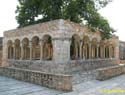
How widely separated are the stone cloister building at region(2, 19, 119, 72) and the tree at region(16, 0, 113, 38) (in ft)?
3.47

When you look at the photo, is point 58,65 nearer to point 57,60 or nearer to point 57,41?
point 57,60

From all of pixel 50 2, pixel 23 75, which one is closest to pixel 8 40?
pixel 50 2

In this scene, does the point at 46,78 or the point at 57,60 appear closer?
the point at 46,78

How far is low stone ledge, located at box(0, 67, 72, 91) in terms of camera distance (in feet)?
25.7

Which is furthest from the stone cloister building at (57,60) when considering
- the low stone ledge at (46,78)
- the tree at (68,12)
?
the tree at (68,12)

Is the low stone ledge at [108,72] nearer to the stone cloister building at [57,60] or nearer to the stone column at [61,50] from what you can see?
the stone cloister building at [57,60]

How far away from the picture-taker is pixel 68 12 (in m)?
17.6

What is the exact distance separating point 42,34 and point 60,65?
9.96ft

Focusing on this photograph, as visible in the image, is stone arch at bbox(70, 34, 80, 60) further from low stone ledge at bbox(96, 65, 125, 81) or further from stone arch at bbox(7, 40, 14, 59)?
stone arch at bbox(7, 40, 14, 59)

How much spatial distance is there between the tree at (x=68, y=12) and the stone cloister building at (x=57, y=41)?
106cm

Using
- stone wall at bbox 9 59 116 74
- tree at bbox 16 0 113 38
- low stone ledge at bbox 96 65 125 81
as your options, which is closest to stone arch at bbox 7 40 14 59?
stone wall at bbox 9 59 116 74

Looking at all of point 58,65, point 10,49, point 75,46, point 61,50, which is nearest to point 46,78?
point 58,65

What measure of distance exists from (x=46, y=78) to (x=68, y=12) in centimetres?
1031

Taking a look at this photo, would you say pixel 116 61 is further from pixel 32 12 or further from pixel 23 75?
pixel 23 75
